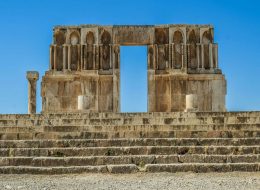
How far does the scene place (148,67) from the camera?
77.2 feet

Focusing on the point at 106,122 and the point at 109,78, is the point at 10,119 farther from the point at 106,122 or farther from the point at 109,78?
the point at 109,78

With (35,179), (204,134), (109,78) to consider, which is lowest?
(35,179)

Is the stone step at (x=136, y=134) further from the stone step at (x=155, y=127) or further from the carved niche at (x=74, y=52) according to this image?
the carved niche at (x=74, y=52)

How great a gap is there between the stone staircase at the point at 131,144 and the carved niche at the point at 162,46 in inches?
373

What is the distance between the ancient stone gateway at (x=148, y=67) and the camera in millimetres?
23406

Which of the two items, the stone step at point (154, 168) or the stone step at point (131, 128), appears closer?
the stone step at point (154, 168)

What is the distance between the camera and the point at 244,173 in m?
10.4

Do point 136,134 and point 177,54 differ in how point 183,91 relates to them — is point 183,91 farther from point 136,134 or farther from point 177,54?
point 136,134

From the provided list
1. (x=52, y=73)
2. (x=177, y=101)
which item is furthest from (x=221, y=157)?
(x=52, y=73)

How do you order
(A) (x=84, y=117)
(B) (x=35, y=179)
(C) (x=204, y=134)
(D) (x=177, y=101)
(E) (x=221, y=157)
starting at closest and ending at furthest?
(B) (x=35, y=179) < (E) (x=221, y=157) < (C) (x=204, y=134) < (A) (x=84, y=117) < (D) (x=177, y=101)

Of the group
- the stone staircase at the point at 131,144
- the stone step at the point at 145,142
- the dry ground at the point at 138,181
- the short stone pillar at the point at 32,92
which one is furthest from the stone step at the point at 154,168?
the short stone pillar at the point at 32,92

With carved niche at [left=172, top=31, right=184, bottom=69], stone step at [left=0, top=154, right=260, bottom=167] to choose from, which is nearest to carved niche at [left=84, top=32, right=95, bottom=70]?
carved niche at [left=172, top=31, right=184, bottom=69]

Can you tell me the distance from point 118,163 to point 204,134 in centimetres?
267

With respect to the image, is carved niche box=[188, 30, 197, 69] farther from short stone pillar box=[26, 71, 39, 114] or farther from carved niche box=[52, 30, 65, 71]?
short stone pillar box=[26, 71, 39, 114]
